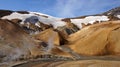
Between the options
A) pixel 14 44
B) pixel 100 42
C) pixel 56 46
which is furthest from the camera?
pixel 100 42

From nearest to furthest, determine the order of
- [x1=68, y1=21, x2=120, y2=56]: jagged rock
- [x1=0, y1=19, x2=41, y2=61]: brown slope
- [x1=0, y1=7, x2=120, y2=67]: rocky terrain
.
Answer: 1. [x1=0, y1=7, x2=120, y2=67]: rocky terrain
2. [x1=0, y1=19, x2=41, y2=61]: brown slope
3. [x1=68, y1=21, x2=120, y2=56]: jagged rock

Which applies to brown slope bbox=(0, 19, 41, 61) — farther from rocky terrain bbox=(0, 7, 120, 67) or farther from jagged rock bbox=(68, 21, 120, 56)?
jagged rock bbox=(68, 21, 120, 56)

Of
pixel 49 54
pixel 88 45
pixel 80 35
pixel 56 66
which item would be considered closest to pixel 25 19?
pixel 80 35

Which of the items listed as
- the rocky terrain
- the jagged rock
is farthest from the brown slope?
the jagged rock

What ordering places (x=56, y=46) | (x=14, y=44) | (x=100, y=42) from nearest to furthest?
1. (x=14, y=44)
2. (x=56, y=46)
3. (x=100, y=42)

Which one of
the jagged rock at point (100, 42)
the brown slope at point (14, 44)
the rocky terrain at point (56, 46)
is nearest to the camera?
the rocky terrain at point (56, 46)

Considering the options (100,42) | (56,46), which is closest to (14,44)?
(56,46)

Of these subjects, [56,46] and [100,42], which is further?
[100,42]

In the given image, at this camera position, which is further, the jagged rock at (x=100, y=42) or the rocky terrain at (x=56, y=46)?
the jagged rock at (x=100, y=42)

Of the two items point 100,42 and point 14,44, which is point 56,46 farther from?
point 14,44

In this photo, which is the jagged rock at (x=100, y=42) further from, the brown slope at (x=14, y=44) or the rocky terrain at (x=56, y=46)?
the brown slope at (x=14, y=44)

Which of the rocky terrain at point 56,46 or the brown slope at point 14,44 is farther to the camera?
the brown slope at point 14,44

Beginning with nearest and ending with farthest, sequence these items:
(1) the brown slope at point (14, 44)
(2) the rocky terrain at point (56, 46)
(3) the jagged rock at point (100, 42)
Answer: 1. (2) the rocky terrain at point (56, 46)
2. (1) the brown slope at point (14, 44)
3. (3) the jagged rock at point (100, 42)

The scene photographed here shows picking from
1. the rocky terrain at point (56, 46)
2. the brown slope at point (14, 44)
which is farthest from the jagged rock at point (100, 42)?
the brown slope at point (14, 44)
